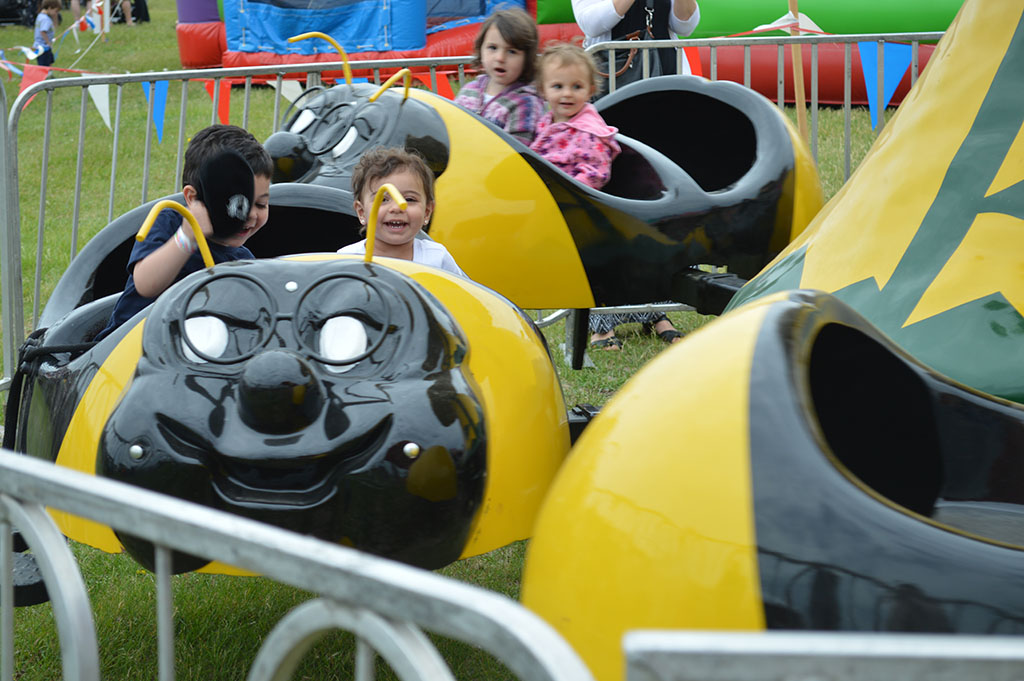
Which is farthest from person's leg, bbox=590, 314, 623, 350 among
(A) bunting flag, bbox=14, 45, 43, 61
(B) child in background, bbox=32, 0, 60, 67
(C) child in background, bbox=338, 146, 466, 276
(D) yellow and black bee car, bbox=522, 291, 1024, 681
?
(B) child in background, bbox=32, 0, 60, 67

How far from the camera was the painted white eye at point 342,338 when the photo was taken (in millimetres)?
1659

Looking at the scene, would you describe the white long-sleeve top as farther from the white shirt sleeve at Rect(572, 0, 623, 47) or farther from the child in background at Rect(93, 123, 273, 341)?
the child in background at Rect(93, 123, 273, 341)

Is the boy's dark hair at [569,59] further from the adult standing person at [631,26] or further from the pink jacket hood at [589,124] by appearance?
the adult standing person at [631,26]

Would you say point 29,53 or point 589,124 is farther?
point 29,53

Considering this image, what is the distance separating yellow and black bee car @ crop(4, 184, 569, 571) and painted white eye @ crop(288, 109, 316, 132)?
1.64m

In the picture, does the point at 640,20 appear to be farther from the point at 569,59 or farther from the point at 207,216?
the point at 207,216

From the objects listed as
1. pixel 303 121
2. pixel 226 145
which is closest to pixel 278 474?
pixel 226 145

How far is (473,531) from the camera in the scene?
1.67 m

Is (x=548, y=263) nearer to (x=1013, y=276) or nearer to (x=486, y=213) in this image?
(x=486, y=213)

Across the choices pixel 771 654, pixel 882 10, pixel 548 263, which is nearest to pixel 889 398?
pixel 771 654

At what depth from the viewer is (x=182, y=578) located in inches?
109

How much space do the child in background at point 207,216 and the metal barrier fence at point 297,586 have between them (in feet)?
3.14

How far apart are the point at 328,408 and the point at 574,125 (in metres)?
2.35

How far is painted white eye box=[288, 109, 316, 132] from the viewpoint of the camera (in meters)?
3.42
